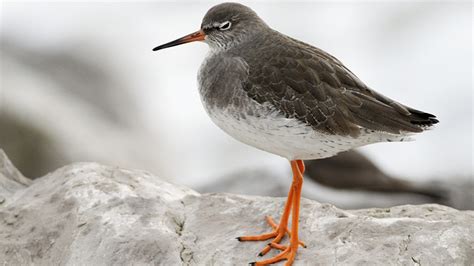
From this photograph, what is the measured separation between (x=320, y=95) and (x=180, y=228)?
5.53 feet

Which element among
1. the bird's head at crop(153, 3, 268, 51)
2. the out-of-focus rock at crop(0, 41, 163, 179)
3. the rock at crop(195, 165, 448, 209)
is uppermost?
the bird's head at crop(153, 3, 268, 51)

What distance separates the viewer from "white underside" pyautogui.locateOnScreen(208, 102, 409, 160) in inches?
242

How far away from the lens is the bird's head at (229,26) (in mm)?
6879

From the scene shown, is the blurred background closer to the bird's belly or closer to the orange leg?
the orange leg

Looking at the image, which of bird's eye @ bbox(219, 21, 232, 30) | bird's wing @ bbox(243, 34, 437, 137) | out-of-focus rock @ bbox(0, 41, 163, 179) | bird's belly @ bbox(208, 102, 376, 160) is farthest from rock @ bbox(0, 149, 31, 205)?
out-of-focus rock @ bbox(0, 41, 163, 179)

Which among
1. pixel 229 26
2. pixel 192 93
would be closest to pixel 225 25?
pixel 229 26

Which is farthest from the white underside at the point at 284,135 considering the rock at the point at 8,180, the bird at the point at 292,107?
the rock at the point at 8,180

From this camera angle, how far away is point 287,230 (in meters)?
6.83

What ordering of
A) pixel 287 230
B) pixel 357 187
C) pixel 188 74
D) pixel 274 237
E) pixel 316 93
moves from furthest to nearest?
1. pixel 188 74
2. pixel 357 187
3. pixel 287 230
4. pixel 274 237
5. pixel 316 93

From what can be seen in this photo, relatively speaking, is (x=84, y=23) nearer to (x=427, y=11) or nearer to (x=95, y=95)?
(x=95, y=95)

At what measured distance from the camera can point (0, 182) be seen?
7.56 m

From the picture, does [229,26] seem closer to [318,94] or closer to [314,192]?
[318,94]

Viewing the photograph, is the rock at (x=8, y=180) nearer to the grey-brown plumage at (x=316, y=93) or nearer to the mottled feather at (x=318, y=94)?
the grey-brown plumage at (x=316, y=93)

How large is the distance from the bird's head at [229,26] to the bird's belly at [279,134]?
32.0 inches
